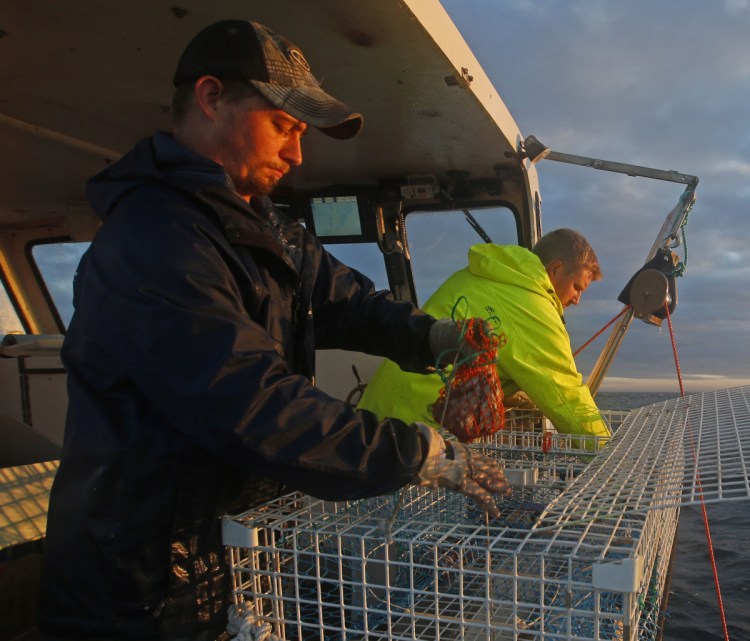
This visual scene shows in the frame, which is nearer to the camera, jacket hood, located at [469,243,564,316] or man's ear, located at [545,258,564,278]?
jacket hood, located at [469,243,564,316]

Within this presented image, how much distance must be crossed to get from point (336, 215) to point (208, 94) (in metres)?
3.11

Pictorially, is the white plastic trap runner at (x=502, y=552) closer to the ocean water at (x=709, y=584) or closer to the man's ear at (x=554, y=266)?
the man's ear at (x=554, y=266)

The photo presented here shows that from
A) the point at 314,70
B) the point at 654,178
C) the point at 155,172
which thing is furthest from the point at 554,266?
the point at 155,172

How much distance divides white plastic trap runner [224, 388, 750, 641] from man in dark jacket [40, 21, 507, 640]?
0.11m

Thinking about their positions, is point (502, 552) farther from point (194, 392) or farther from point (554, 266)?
point (554, 266)

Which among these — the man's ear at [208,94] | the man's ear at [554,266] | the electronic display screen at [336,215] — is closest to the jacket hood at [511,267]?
the man's ear at [554,266]

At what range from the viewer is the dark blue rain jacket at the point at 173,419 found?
3.75 feet

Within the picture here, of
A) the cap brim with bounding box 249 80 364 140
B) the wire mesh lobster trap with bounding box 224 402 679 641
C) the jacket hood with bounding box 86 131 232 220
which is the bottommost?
the wire mesh lobster trap with bounding box 224 402 679 641

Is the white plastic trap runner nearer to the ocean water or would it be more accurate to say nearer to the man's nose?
the man's nose

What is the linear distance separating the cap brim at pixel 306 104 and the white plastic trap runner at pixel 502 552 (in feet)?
3.09

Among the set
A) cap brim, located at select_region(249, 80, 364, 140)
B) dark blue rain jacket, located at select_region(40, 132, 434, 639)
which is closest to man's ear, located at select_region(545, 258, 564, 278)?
cap brim, located at select_region(249, 80, 364, 140)

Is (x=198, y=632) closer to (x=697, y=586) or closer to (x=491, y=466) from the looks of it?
(x=491, y=466)

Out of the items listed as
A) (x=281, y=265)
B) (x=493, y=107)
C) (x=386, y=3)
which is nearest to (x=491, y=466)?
(x=281, y=265)

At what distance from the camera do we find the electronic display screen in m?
4.53
